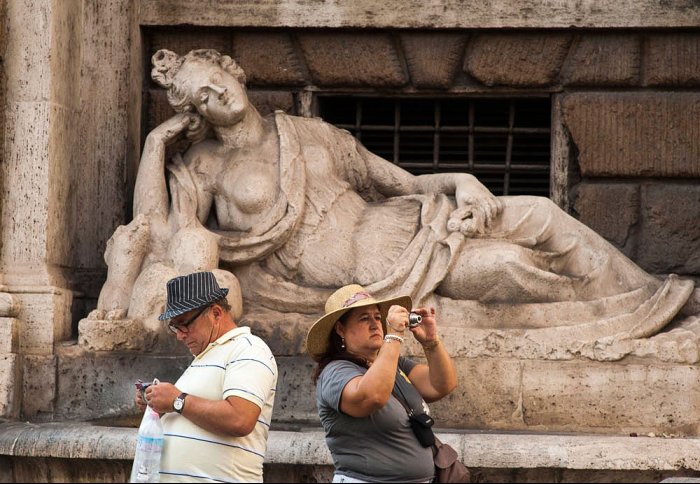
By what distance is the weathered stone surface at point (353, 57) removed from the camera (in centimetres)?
918

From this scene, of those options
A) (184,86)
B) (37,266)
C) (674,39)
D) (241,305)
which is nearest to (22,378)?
(37,266)

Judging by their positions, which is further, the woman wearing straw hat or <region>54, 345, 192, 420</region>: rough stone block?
<region>54, 345, 192, 420</region>: rough stone block

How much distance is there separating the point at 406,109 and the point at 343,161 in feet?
3.58

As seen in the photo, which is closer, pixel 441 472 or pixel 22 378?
pixel 441 472

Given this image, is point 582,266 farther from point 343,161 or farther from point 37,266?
point 37,266

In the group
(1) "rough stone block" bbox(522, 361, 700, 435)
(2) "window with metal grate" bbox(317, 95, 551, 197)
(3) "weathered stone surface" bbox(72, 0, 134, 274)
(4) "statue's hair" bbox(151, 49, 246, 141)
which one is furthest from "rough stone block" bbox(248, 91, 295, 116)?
(1) "rough stone block" bbox(522, 361, 700, 435)

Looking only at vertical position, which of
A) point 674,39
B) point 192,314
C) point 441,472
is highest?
point 674,39

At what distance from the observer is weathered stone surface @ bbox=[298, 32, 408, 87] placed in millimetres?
9180

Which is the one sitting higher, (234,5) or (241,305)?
(234,5)

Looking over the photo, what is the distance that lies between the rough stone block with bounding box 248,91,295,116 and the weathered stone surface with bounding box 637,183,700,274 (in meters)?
2.07

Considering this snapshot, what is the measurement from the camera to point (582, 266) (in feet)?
25.7

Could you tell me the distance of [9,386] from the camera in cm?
769

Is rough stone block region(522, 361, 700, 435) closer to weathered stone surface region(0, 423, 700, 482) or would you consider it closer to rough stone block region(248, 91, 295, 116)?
weathered stone surface region(0, 423, 700, 482)

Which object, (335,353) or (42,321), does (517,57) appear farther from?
(335,353)
